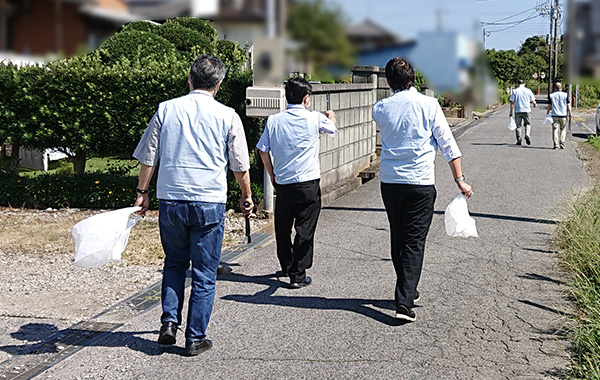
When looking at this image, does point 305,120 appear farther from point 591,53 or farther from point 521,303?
point 591,53

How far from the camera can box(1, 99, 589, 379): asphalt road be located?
452 cm

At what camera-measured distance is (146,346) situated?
4973mm

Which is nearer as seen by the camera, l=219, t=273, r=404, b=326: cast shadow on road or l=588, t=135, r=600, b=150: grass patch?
l=219, t=273, r=404, b=326: cast shadow on road

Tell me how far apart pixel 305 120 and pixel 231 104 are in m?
3.77

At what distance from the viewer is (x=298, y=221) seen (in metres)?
6.58

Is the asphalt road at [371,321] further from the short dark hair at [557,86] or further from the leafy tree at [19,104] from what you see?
the short dark hair at [557,86]

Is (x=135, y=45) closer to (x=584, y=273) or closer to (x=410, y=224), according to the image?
(x=410, y=224)

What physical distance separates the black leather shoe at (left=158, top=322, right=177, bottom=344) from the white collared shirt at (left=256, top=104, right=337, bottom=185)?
209 centimetres

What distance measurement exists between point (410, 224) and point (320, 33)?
12.6 ft

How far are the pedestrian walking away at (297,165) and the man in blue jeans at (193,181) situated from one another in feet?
5.13

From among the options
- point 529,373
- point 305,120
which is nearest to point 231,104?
point 305,120

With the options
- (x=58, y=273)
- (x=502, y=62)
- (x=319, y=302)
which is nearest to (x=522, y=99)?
(x=319, y=302)

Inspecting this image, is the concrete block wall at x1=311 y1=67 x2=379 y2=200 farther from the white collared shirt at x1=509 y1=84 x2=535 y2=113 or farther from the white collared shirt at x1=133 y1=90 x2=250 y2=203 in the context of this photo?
the white collared shirt at x1=509 y1=84 x2=535 y2=113

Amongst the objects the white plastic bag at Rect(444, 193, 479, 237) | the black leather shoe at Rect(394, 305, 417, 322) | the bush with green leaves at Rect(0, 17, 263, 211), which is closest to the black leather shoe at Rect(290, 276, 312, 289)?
the black leather shoe at Rect(394, 305, 417, 322)
